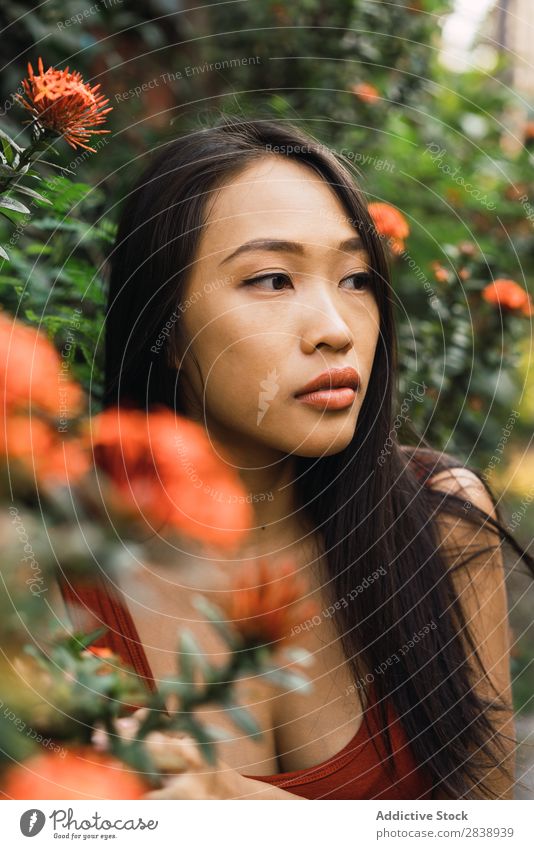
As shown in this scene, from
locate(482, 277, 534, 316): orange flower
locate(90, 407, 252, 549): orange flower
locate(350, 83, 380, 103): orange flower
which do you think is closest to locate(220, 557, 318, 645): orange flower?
locate(90, 407, 252, 549): orange flower

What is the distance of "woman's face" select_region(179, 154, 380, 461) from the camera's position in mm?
895

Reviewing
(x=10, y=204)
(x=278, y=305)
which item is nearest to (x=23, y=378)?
(x=10, y=204)

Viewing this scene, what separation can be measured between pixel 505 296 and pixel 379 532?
564 mm

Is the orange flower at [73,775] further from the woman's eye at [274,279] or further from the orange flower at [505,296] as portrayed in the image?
the orange flower at [505,296]

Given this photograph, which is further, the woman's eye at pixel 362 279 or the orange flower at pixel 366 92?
the orange flower at pixel 366 92

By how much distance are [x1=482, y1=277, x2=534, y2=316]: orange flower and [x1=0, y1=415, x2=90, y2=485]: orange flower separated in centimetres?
97

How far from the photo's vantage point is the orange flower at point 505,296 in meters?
1.44

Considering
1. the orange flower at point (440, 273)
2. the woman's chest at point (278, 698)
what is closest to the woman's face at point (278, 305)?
the woman's chest at point (278, 698)

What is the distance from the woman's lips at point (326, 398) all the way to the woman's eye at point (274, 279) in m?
0.12

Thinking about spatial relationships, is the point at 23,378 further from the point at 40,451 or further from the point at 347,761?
the point at 347,761

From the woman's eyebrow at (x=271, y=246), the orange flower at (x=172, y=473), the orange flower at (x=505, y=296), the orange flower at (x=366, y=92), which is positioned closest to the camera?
the orange flower at (x=172, y=473)

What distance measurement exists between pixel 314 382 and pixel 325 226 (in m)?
0.17

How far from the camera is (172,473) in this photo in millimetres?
715

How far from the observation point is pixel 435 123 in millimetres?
1994
